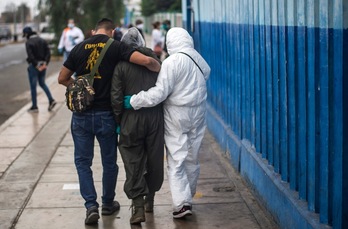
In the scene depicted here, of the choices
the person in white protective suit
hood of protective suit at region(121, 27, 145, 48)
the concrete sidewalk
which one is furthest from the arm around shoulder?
the concrete sidewalk

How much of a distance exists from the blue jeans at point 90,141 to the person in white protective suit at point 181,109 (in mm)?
511

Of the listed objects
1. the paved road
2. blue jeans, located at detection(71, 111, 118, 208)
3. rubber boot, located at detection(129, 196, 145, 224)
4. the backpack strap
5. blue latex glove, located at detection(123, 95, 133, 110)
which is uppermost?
the backpack strap

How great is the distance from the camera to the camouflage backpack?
5.75 m

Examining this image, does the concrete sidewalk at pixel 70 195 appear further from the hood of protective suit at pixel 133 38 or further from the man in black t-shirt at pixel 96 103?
the hood of protective suit at pixel 133 38

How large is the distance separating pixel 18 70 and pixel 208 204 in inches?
806

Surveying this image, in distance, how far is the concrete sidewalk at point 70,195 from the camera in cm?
615

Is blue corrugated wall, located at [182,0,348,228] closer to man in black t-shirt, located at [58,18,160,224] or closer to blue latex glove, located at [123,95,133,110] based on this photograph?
man in black t-shirt, located at [58,18,160,224]

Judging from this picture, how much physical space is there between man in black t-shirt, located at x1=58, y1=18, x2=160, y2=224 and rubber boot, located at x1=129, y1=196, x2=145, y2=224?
337mm

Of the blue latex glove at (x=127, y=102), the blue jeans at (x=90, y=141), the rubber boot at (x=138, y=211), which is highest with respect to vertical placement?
the blue latex glove at (x=127, y=102)

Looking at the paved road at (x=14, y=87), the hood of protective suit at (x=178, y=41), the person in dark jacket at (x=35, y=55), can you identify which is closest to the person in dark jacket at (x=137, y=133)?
the hood of protective suit at (x=178, y=41)

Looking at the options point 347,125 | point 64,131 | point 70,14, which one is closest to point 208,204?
point 347,125

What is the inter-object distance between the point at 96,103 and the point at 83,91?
201 millimetres

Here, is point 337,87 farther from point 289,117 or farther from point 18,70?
point 18,70

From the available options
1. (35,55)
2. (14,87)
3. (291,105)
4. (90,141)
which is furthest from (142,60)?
(14,87)
